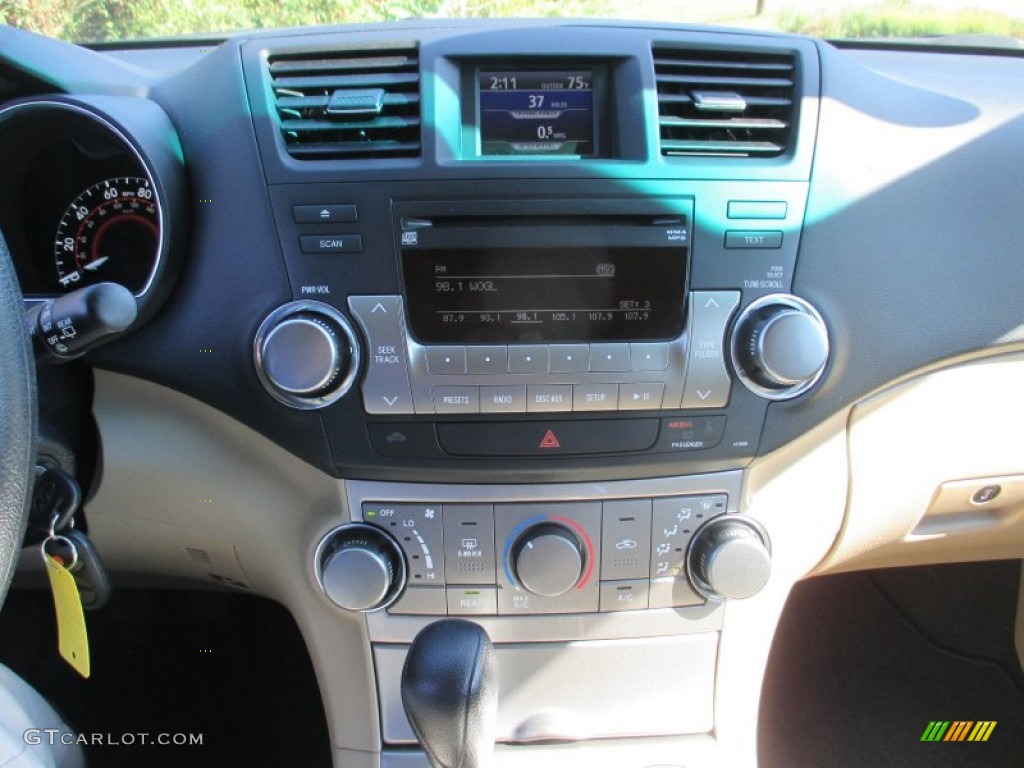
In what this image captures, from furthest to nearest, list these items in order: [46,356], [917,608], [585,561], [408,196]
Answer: [917,608] → [585,561] → [408,196] → [46,356]

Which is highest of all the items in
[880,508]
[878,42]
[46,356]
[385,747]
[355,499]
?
[878,42]

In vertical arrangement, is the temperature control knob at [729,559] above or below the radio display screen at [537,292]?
below

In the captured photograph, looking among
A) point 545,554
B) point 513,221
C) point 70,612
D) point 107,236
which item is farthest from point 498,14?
point 70,612

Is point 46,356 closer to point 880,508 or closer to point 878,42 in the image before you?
point 880,508

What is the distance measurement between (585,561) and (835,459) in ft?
1.41

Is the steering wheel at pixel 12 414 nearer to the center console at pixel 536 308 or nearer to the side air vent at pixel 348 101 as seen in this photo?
the center console at pixel 536 308

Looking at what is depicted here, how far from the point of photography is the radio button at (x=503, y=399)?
1.14 meters

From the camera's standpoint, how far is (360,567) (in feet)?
3.88

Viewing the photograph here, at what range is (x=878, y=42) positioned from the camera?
1.64 metres

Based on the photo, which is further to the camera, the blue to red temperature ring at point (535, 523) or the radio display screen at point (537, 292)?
the blue to red temperature ring at point (535, 523)

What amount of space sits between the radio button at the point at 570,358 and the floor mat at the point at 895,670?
1353mm

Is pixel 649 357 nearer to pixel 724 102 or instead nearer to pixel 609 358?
pixel 609 358

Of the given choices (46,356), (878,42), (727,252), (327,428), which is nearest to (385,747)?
(327,428)

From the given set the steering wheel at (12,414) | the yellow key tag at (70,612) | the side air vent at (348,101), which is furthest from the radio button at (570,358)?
the yellow key tag at (70,612)
